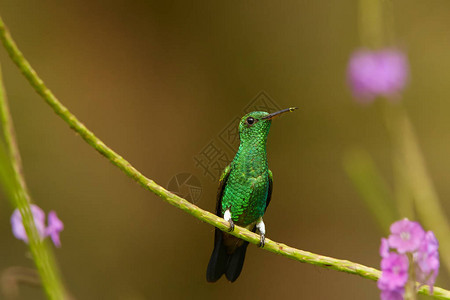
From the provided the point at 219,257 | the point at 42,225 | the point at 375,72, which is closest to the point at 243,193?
the point at 219,257

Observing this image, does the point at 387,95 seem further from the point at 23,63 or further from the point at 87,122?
the point at 87,122

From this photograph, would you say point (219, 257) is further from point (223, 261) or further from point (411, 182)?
point (411, 182)

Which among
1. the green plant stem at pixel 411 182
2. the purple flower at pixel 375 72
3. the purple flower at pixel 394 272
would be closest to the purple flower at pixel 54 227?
the purple flower at pixel 394 272

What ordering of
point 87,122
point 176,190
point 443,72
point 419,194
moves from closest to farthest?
point 176,190 → point 419,194 → point 87,122 → point 443,72

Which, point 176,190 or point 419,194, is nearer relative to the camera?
point 176,190

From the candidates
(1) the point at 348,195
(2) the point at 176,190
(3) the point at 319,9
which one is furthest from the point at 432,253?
(3) the point at 319,9

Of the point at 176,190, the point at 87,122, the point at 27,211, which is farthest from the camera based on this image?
the point at 87,122

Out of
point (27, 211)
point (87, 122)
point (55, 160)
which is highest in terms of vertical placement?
point (87, 122)
